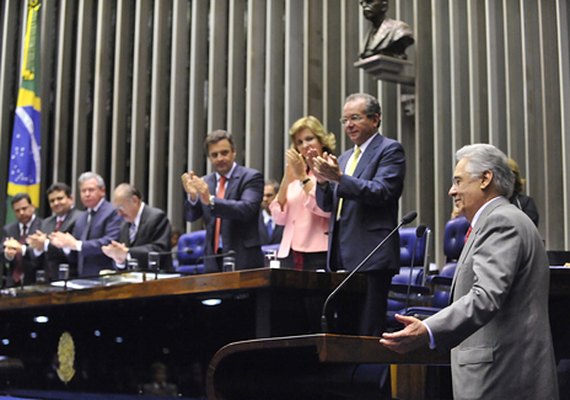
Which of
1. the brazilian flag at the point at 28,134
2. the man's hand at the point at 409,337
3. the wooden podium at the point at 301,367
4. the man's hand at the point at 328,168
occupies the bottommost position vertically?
the wooden podium at the point at 301,367

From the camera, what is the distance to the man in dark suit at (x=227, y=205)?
172 inches

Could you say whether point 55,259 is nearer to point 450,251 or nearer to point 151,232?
point 151,232

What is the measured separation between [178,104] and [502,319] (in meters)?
6.27

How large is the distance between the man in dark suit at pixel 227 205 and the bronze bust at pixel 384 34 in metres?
2.37

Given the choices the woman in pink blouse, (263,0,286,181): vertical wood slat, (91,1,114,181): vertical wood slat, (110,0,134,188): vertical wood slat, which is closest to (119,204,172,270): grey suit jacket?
the woman in pink blouse

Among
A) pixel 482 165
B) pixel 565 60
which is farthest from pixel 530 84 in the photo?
pixel 482 165

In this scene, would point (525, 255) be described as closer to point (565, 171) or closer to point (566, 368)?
point (566, 368)

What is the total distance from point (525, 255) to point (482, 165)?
279 mm

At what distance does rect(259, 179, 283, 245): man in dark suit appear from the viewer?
20.0 ft

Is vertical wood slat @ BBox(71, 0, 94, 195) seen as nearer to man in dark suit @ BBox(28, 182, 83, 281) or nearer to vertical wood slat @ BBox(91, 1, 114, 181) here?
vertical wood slat @ BBox(91, 1, 114, 181)

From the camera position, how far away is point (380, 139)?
3.91 meters

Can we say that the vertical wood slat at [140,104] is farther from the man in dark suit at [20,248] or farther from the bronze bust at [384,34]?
the bronze bust at [384,34]

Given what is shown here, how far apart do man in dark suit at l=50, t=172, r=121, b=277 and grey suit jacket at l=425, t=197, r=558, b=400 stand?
3.28 metres

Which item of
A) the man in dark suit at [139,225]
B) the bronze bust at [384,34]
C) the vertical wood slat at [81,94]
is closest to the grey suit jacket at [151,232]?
the man in dark suit at [139,225]
